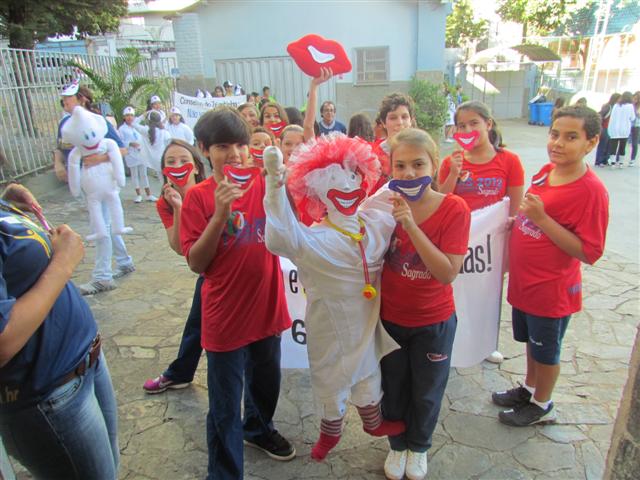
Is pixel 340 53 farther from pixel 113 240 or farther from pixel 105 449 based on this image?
pixel 113 240

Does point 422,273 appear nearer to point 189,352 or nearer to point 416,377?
point 416,377

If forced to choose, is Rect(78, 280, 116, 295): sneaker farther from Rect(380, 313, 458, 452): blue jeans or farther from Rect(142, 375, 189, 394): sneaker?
Rect(380, 313, 458, 452): blue jeans

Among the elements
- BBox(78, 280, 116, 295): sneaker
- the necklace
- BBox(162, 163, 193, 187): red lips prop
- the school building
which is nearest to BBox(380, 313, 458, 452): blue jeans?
the necklace

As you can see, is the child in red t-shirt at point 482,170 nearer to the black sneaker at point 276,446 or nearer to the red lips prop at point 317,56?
the red lips prop at point 317,56

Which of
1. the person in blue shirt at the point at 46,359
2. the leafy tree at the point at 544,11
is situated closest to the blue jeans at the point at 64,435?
the person in blue shirt at the point at 46,359

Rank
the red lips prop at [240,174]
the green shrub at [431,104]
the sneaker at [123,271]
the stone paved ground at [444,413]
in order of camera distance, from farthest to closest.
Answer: the green shrub at [431,104], the sneaker at [123,271], the stone paved ground at [444,413], the red lips prop at [240,174]

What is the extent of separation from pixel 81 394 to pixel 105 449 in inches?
9.7

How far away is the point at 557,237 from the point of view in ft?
7.97

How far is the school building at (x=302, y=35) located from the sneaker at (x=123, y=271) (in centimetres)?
994

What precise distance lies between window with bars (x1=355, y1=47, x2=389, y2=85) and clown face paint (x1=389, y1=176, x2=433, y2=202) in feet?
41.8

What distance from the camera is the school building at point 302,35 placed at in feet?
44.0

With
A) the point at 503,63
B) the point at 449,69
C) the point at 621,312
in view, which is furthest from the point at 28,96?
the point at 503,63

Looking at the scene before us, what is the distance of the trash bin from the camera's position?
64.0 feet

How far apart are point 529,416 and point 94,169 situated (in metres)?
4.78
